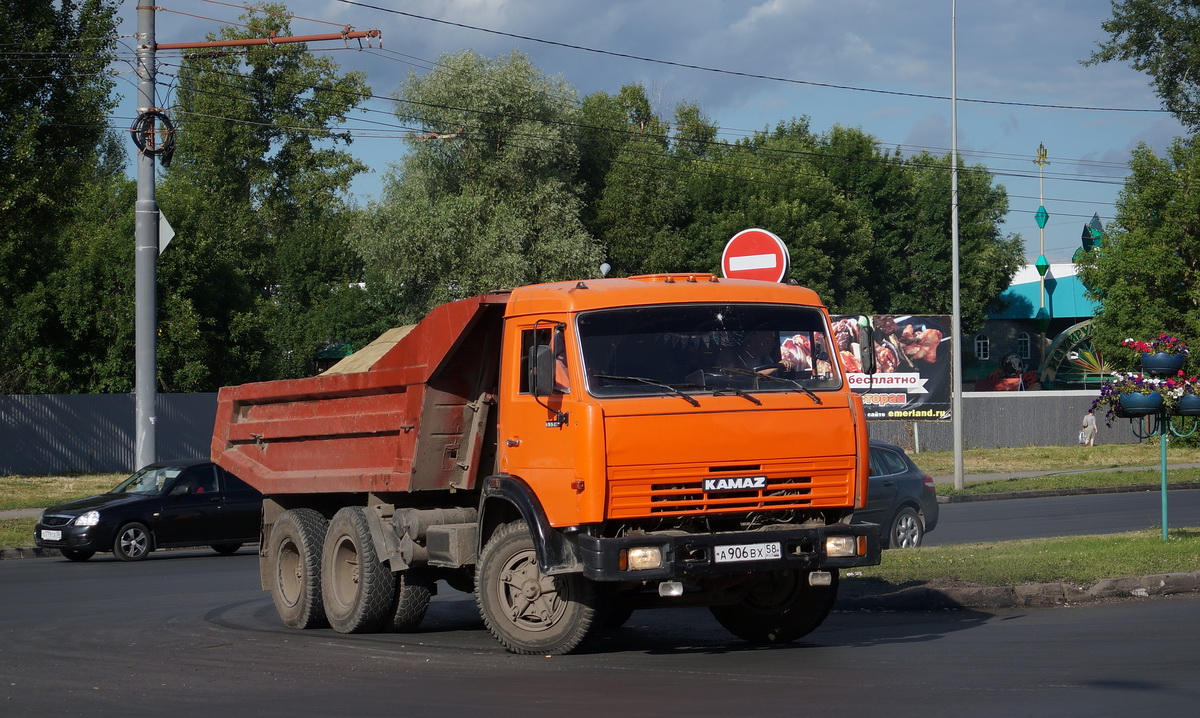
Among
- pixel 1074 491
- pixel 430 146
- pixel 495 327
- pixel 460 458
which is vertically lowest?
pixel 1074 491

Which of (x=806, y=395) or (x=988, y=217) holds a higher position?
(x=988, y=217)

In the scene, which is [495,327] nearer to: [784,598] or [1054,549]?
[784,598]

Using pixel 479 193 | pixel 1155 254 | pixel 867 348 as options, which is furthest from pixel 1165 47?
pixel 867 348

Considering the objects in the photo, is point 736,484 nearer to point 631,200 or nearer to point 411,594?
point 411,594

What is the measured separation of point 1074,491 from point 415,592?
22.5 metres

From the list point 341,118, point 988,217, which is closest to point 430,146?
point 341,118

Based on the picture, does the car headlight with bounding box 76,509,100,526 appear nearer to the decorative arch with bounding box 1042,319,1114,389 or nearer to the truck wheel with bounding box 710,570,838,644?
the truck wheel with bounding box 710,570,838,644

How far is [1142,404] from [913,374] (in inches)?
990

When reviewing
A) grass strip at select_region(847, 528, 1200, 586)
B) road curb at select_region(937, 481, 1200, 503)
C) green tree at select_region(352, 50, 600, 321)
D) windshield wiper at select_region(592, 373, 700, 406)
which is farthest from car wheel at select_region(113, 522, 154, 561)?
green tree at select_region(352, 50, 600, 321)

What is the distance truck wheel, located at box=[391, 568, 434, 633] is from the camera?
10.6 meters

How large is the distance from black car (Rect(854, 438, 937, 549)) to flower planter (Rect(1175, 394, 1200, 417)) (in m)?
3.57

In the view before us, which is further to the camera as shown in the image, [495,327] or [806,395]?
[495,327]

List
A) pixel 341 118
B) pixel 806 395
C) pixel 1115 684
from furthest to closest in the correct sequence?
pixel 341 118 → pixel 806 395 → pixel 1115 684

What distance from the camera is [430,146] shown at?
50.5m
